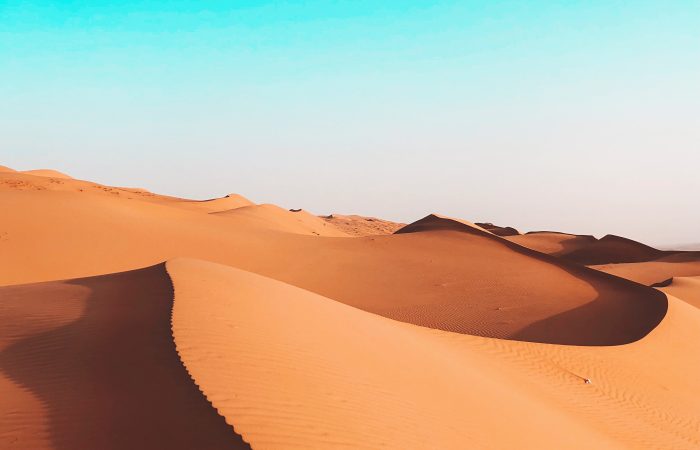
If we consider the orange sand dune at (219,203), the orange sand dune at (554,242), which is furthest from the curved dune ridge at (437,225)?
the orange sand dune at (219,203)

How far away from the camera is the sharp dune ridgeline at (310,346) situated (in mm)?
4367

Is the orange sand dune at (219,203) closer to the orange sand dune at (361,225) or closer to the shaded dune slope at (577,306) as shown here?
the orange sand dune at (361,225)

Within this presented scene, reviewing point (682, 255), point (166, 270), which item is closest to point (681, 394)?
point (166, 270)

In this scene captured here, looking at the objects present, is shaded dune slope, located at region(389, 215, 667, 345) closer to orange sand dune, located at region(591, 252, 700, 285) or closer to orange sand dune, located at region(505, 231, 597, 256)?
orange sand dune, located at region(591, 252, 700, 285)

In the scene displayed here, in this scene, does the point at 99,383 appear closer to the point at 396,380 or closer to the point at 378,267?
the point at 396,380

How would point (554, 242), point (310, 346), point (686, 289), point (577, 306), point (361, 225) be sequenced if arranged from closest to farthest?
point (310, 346)
point (577, 306)
point (686, 289)
point (554, 242)
point (361, 225)

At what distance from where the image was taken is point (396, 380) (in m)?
6.61

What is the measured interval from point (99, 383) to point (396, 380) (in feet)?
10.5

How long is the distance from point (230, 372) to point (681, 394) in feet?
33.2

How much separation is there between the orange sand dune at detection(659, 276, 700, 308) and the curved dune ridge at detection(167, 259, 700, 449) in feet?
30.9

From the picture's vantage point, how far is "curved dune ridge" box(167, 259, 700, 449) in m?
4.62

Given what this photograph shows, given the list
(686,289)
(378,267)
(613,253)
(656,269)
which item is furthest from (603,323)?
(613,253)

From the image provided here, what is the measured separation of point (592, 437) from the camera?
7.93 meters

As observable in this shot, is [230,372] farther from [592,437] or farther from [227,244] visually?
[227,244]
